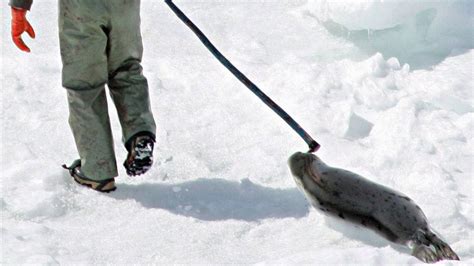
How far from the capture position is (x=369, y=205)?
10.5ft

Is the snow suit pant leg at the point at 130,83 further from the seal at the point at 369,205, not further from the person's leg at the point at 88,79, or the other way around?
the seal at the point at 369,205

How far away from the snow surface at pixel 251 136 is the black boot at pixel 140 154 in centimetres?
9

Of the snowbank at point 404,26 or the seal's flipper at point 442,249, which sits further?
the snowbank at point 404,26

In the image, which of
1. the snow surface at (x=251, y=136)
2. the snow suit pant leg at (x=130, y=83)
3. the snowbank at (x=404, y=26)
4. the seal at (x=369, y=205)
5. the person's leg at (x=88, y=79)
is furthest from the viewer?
the snowbank at (x=404, y=26)

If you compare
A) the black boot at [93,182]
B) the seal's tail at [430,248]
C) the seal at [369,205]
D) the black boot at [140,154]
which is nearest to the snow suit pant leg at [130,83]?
the black boot at [140,154]

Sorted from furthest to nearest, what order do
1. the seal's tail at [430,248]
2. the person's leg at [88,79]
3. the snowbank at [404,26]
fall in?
the snowbank at [404,26], the person's leg at [88,79], the seal's tail at [430,248]

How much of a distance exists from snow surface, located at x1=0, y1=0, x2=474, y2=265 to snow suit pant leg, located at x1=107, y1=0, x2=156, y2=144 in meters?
0.25

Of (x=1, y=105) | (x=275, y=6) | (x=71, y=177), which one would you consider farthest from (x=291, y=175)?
(x=275, y=6)

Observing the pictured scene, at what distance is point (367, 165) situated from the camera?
386 cm

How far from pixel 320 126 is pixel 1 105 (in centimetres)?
159

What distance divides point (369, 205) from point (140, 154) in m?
0.98

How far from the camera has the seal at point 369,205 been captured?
117 inches

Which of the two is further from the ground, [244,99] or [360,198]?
[360,198]

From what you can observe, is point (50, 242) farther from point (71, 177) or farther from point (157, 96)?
point (157, 96)
